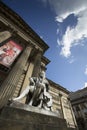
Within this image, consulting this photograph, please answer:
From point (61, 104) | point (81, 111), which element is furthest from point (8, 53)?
point (81, 111)

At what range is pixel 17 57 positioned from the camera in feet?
36.7

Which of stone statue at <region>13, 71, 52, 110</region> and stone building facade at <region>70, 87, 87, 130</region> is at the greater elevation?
stone building facade at <region>70, 87, 87, 130</region>

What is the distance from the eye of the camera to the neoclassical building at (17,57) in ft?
22.7

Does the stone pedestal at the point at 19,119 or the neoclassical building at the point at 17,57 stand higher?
the neoclassical building at the point at 17,57

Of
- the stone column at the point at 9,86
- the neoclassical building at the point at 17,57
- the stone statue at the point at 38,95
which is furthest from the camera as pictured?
the neoclassical building at the point at 17,57

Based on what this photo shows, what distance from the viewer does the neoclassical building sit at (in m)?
6.93

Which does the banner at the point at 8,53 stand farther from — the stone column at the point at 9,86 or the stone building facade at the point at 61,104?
the stone building facade at the point at 61,104

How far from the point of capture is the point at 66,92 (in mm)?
17953

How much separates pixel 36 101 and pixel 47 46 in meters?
12.1

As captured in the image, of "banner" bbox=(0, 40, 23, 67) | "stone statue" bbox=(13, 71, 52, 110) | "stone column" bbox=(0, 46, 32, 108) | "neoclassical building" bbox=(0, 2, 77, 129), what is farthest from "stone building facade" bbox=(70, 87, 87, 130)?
"stone statue" bbox=(13, 71, 52, 110)

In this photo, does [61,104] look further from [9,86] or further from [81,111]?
[81,111]

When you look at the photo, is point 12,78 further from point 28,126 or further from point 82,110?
point 82,110

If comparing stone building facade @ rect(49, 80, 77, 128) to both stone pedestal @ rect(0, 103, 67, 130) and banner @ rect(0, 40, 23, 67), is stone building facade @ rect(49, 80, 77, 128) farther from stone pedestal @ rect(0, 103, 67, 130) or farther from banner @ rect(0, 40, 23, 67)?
stone pedestal @ rect(0, 103, 67, 130)

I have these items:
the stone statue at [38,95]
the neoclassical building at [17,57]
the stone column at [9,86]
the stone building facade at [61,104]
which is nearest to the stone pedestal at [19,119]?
the stone statue at [38,95]
